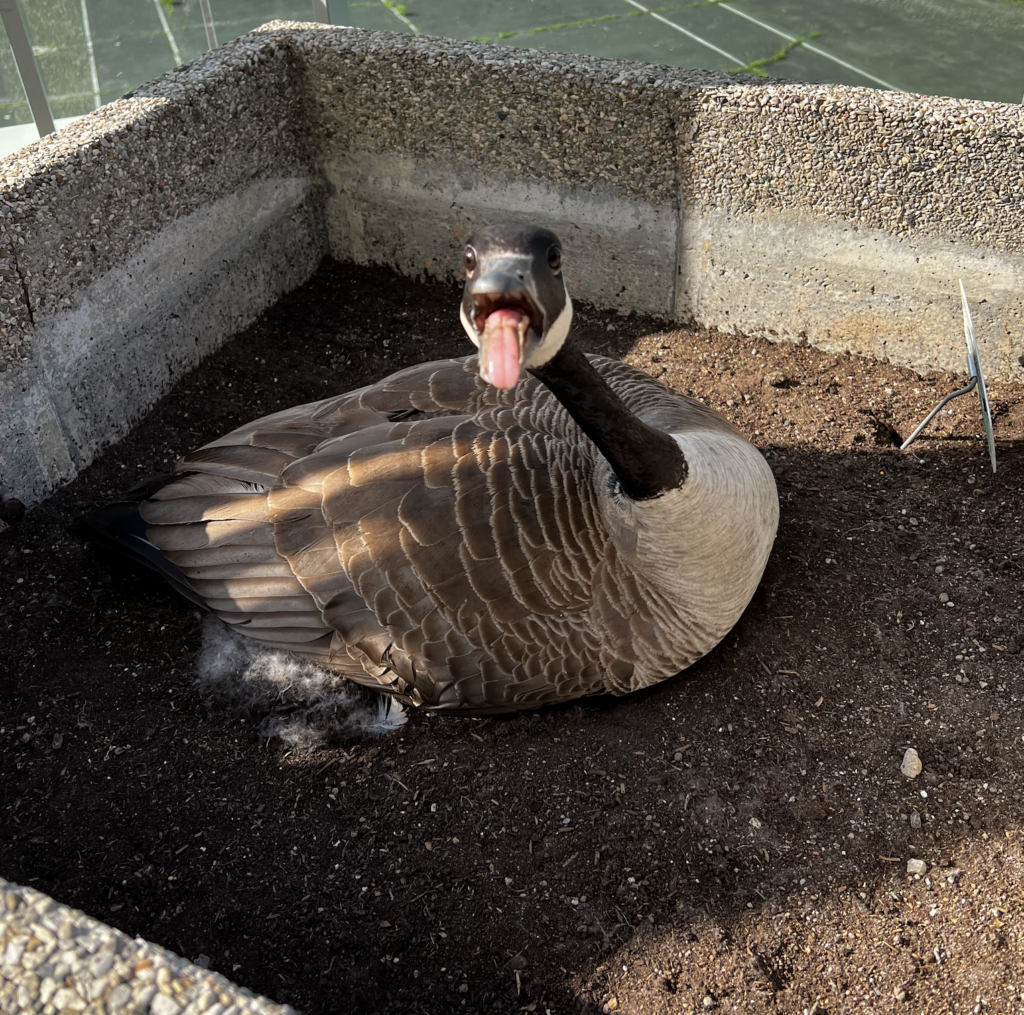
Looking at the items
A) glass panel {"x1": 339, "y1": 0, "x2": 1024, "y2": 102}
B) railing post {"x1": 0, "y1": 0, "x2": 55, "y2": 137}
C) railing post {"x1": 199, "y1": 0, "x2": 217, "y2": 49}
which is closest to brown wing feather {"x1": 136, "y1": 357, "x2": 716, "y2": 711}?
railing post {"x1": 0, "y1": 0, "x2": 55, "y2": 137}

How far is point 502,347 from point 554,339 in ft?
0.80

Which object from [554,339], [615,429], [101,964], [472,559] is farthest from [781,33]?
[101,964]

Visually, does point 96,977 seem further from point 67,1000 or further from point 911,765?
point 911,765

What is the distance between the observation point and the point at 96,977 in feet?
4.32

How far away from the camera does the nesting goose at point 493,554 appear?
7.96 feet

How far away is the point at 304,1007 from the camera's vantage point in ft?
6.98

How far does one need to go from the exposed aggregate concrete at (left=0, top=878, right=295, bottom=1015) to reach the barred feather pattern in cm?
118

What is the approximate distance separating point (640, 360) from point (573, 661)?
1754 mm

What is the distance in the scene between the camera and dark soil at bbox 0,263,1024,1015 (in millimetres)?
2184

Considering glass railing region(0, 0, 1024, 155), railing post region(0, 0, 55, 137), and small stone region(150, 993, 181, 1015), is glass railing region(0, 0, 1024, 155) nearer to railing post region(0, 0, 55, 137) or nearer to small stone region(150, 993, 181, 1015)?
railing post region(0, 0, 55, 137)

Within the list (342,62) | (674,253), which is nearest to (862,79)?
(674,253)

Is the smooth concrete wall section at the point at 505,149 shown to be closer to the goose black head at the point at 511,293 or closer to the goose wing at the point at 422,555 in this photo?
the goose wing at the point at 422,555

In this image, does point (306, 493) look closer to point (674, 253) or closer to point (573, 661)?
point (573, 661)

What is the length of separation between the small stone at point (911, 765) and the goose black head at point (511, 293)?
154 cm
